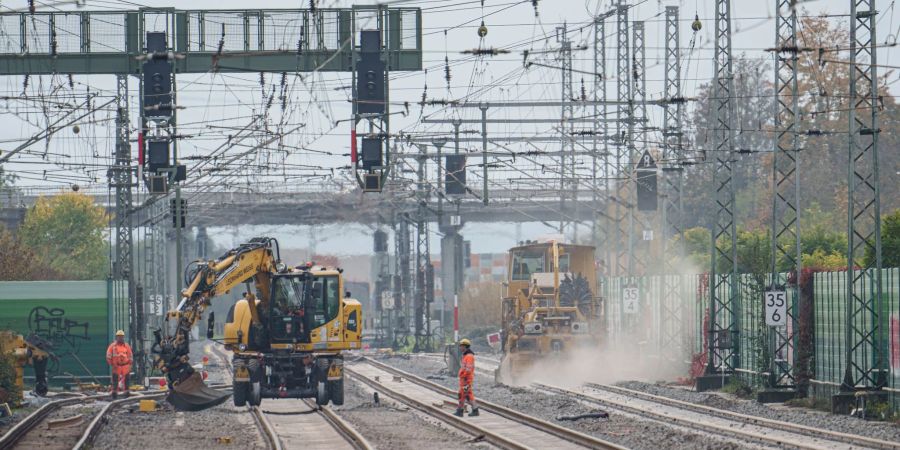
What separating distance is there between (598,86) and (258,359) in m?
29.4

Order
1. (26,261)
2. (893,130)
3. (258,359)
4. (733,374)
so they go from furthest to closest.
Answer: (893,130), (26,261), (733,374), (258,359)

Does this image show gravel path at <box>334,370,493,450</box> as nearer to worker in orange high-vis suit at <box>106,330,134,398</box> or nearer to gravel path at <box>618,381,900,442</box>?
worker in orange high-vis suit at <box>106,330,134,398</box>

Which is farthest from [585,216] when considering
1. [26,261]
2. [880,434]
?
[880,434]

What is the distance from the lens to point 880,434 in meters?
23.9

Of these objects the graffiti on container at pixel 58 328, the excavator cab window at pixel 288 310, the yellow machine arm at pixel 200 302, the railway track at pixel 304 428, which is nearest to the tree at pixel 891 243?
the railway track at pixel 304 428

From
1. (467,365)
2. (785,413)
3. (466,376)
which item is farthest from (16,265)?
(785,413)

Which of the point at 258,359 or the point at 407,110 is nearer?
the point at 258,359

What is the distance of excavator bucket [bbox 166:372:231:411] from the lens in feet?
96.3

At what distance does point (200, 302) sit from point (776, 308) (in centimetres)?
1284

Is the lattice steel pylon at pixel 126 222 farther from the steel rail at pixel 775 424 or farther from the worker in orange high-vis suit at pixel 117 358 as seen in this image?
the steel rail at pixel 775 424

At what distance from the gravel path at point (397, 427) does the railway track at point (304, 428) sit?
1.05ft

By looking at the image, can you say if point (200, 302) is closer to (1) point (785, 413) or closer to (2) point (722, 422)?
(2) point (722, 422)

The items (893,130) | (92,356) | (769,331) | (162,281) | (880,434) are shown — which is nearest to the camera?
(880,434)

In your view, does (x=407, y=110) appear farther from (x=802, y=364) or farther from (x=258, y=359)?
(x=802, y=364)
